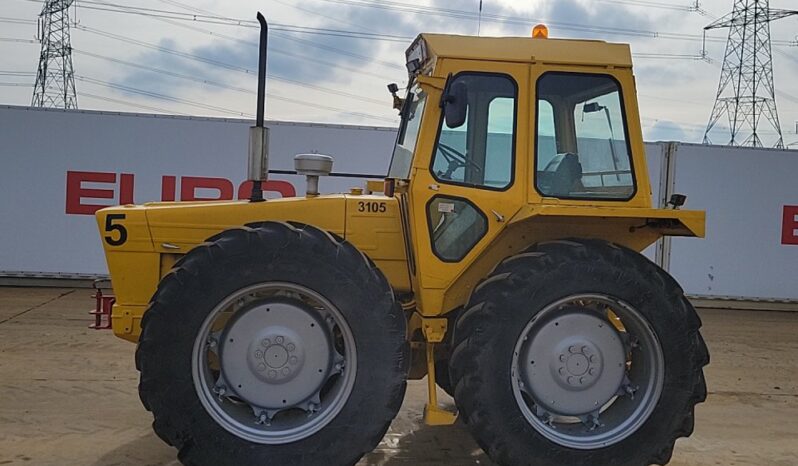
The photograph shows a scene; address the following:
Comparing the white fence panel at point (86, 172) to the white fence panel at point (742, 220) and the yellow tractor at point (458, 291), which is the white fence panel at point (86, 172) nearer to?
the white fence panel at point (742, 220)

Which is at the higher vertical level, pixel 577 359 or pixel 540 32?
Result: pixel 540 32

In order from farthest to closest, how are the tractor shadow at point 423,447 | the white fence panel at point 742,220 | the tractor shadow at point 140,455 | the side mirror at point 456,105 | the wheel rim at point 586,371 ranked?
the white fence panel at point 742,220
the tractor shadow at point 423,447
the tractor shadow at point 140,455
the wheel rim at point 586,371
the side mirror at point 456,105

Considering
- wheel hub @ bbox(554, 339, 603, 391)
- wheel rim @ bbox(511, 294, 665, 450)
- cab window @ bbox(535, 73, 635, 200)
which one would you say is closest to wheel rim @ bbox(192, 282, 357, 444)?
wheel rim @ bbox(511, 294, 665, 450)

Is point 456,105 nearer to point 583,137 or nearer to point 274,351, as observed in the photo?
point 583,137

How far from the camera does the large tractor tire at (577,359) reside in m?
3.78

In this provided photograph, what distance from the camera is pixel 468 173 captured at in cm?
412

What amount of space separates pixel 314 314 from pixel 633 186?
2.03 metres

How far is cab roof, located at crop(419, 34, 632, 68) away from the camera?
411 cm

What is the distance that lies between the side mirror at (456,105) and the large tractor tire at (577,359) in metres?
0.83

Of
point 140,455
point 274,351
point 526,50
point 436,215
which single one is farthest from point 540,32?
point 140,455

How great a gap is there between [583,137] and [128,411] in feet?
12.6

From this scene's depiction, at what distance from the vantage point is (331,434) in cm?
377

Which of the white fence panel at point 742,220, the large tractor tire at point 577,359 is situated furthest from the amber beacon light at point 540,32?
the white fence panel at point 742,220

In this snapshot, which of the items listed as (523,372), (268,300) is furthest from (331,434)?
(523,372)
